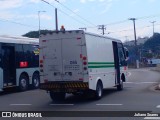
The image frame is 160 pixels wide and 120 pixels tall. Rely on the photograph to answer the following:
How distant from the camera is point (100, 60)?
672 inches

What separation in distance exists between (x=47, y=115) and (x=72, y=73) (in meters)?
3.82

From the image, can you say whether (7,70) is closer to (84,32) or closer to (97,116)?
(84,32)

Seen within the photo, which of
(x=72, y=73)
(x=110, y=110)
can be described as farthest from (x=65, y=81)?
(x=110, y=110)

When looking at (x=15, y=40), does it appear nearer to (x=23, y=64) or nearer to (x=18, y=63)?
(x=18, y=63)

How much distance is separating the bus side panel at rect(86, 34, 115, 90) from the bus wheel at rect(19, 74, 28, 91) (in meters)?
6.38

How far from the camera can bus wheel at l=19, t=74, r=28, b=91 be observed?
22384 millimetres

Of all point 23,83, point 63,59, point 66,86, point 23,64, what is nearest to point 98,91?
point 66,86

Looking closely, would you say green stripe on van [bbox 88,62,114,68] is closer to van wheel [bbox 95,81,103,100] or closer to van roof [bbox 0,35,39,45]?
van wheel [bbox 95,81,103,100]

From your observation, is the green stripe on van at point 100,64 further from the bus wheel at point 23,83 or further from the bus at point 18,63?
the bus wheel at point 23,83

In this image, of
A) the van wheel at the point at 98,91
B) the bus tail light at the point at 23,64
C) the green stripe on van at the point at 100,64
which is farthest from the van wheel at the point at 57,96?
the bus tail light at the point at 23,64

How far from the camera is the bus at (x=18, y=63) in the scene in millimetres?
20953

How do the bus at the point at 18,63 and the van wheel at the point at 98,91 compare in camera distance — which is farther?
the bus at the point at 18,63

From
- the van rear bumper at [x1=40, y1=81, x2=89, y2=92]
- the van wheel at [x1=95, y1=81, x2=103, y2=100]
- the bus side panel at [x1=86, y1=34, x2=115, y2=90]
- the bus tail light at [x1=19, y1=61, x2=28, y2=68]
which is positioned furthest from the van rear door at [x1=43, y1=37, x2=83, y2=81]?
the bus tail light at [x1=19, y1=61, x2=28, y2=68]

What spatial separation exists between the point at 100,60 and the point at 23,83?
24.4 ft
